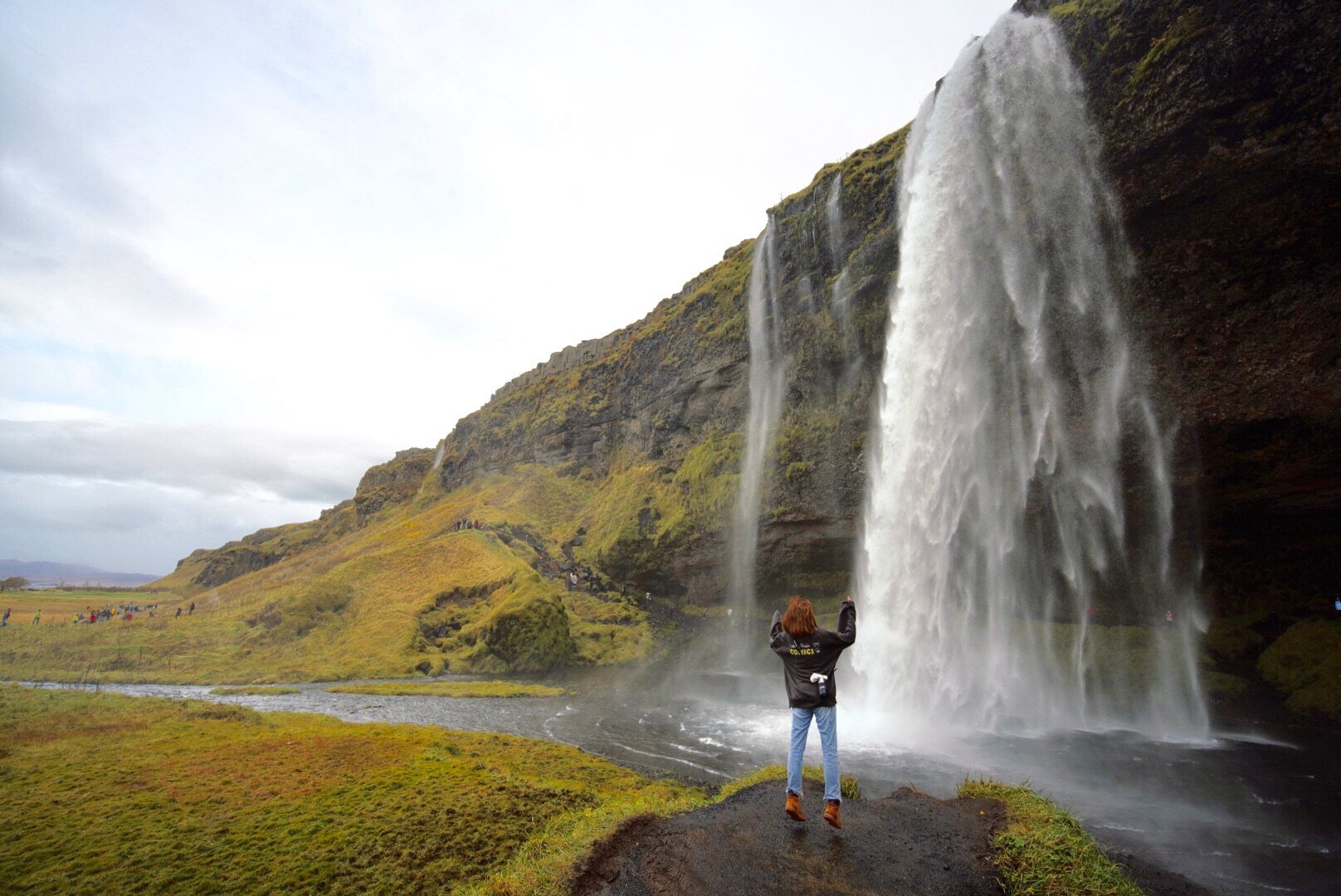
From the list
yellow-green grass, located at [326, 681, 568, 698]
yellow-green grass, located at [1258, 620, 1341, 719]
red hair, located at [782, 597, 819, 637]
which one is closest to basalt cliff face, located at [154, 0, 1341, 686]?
yellow-green grass, located at [1258, 620, 1341, 719]

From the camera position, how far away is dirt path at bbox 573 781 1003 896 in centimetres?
622

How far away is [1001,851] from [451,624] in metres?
40.6

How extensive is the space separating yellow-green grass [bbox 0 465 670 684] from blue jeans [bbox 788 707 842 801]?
33.0m

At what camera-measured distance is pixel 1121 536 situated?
25.7 meters

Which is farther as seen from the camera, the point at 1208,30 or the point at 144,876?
the point at 1208,30

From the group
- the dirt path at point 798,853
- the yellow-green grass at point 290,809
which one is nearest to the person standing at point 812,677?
the dirt path at point 798,853

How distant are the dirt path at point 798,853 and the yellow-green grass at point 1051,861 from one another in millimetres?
216

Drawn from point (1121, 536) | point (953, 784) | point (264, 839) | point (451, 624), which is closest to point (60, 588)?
point (451, 624)

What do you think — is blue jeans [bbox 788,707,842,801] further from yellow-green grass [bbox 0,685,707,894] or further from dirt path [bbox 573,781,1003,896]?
yellow-green grass [bbox 0,685,707,894]

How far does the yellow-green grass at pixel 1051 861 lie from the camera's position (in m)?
6.18

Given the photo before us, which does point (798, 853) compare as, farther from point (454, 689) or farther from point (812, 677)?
point (454, 689)

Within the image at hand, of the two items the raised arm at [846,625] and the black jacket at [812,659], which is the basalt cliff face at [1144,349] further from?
the black jacket at [812,659]

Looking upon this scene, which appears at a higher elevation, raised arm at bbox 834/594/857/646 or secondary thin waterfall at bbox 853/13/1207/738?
secondary thin waterfall at bbox 853/13/1207/738

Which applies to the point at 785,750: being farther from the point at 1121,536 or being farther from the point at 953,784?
the point at 1121,536
